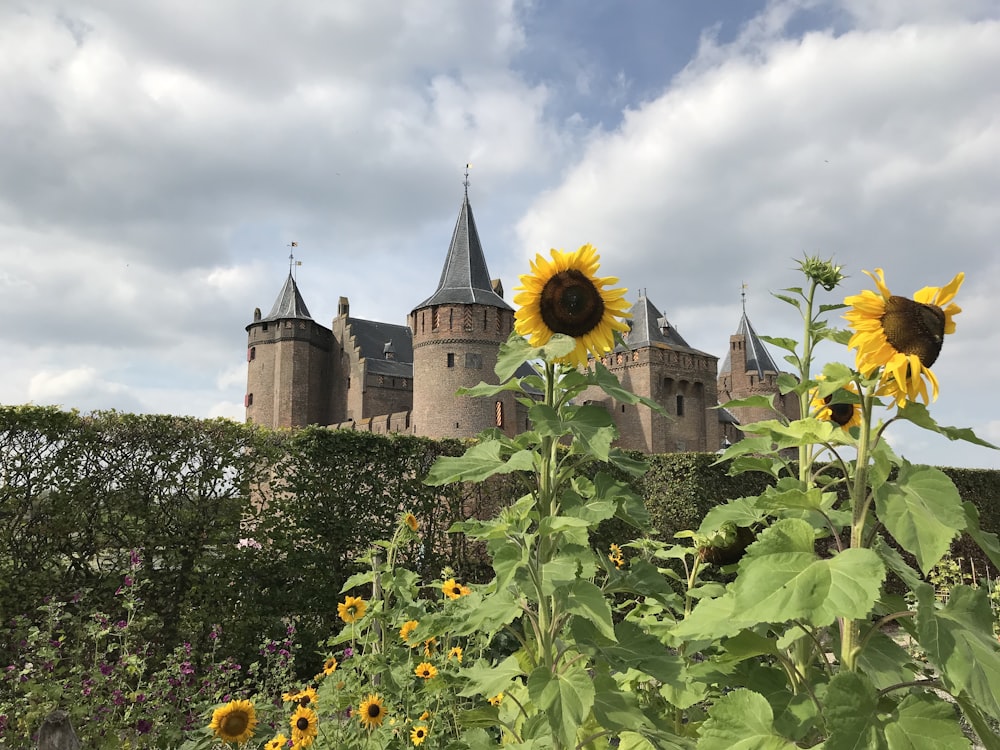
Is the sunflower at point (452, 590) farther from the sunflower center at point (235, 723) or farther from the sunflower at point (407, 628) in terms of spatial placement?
the sunflower center at point (235, 723)

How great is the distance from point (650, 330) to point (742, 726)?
1904 inches

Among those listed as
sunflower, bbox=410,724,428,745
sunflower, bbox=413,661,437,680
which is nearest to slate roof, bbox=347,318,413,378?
sunflower, bbox=413,661,437,680

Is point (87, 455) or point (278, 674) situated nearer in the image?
point (278, 674)

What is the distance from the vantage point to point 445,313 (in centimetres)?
3859

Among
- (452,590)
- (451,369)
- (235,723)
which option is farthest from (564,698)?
(451,369)

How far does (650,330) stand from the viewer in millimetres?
48781

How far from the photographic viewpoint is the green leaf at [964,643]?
4.61 ft

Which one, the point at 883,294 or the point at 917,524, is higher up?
the point at 883,294

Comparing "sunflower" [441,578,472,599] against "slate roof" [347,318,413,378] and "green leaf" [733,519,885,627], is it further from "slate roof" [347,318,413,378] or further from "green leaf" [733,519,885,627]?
"slate roof" [347,318,413,378]

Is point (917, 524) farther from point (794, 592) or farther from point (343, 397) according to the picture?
point (343, 397)

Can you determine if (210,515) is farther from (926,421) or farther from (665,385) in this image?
(665,385)

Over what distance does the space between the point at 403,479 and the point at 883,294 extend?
26.6 feet

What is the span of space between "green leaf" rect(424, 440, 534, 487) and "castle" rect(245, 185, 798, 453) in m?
34.0

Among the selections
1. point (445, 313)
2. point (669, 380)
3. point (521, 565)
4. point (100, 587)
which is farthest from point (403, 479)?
point (669, 380)
